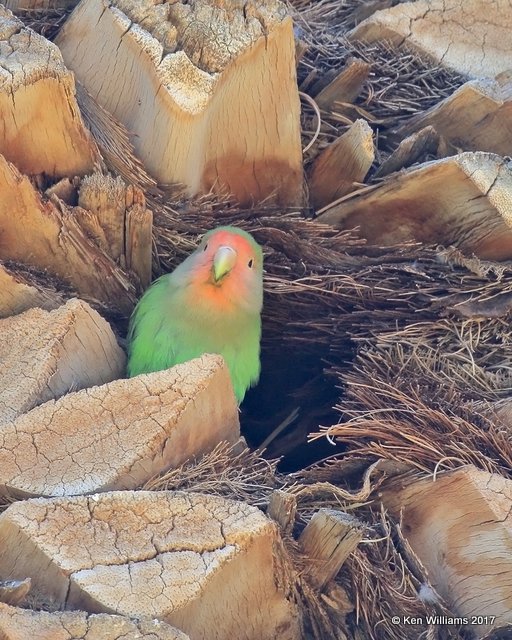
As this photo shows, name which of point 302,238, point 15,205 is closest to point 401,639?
point 302,238

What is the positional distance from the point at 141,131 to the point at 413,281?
1.35 metres

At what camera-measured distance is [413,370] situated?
13.1 ft

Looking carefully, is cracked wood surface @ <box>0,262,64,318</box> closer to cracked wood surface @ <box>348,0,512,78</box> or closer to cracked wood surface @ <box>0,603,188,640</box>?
cracked wood surface @ <box>0,603,188,640</box>

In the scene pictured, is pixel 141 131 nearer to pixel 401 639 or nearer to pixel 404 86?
pixel 404 86

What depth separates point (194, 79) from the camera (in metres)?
3.55

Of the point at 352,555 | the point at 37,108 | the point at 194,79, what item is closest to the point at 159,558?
the point at 352,555

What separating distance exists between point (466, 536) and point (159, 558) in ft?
3.51

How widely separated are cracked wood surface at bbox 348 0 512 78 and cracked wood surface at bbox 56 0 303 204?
2.90ft

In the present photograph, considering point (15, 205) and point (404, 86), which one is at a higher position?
point (15, 205)

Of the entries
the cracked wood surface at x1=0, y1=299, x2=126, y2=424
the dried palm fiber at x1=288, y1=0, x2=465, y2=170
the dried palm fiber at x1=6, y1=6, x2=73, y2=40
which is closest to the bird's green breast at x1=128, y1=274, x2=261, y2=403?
the cracked wood surface at x1=0, y1=299, x2=126, y2=424

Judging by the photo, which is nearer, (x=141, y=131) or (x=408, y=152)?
(x=141, y=131)

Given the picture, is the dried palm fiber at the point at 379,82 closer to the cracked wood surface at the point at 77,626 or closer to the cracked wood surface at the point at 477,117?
the cracked wood surface at the point at 477,117

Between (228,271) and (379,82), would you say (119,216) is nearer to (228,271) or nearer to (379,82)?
(228,271)

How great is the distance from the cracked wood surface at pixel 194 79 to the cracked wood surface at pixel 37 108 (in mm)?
287
